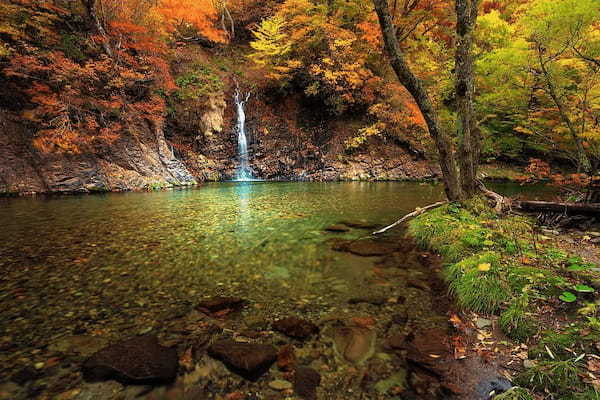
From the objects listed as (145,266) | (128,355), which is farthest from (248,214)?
(128,355)

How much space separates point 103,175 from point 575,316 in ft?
55.1

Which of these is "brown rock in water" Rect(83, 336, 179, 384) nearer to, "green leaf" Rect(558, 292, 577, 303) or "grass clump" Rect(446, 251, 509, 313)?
"grass clump" Rect(446, 251, 509, 313)

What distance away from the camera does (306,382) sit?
220 centimetres

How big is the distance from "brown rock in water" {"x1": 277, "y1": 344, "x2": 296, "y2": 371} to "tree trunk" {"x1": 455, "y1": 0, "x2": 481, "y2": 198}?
5.54m

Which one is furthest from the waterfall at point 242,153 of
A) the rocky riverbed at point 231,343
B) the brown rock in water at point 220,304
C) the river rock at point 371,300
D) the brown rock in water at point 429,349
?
the brown rock in water at point 429,349

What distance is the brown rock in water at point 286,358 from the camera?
2354 mm

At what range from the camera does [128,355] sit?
7.84 ft

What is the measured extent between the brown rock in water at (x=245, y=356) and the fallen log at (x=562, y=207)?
7.37 m

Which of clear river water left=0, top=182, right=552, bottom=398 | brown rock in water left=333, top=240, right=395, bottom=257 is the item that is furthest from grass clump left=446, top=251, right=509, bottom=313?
→ brown rock in water left=333, top=240, right=395, bottom=257

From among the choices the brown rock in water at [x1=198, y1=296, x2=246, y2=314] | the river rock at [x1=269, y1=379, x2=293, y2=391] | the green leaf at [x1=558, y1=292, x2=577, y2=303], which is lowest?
the river rock at [x1=269, y1=379, x2=293, y2=391]

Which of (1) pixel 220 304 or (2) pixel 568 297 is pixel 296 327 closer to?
(1) pixel 220 304

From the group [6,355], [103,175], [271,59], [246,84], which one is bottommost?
[6,355]

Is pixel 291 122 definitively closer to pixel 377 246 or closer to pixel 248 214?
pixel 248 214

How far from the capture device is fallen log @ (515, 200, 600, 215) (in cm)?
623
